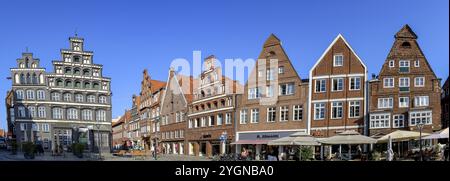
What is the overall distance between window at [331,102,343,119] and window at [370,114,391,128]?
248mm

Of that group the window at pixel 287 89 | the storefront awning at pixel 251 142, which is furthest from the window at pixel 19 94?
the window at pixel 287 89

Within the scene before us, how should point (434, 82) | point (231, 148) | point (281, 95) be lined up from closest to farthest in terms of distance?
1. point (434, 82)
2. point (281, 95)
3. point (231, 148)

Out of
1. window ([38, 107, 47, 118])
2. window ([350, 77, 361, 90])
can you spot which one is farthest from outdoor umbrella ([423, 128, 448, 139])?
window ([38, 107, 47, 118])

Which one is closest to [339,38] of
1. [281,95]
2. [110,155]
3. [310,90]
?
[310,90]

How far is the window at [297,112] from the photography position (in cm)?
251

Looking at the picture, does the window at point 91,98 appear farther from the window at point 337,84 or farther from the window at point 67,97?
the window at point 337,84

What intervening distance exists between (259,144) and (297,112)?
0.44 m

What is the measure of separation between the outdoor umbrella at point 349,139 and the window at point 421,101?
0.43 metres

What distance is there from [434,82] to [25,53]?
3.36 m

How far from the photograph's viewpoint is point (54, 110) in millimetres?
2568

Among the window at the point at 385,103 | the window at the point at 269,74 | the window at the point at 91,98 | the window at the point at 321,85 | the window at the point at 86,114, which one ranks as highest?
the window at the point at 269,74

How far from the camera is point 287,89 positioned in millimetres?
2426

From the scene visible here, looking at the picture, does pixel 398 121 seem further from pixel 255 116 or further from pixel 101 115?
pixel 101 115
